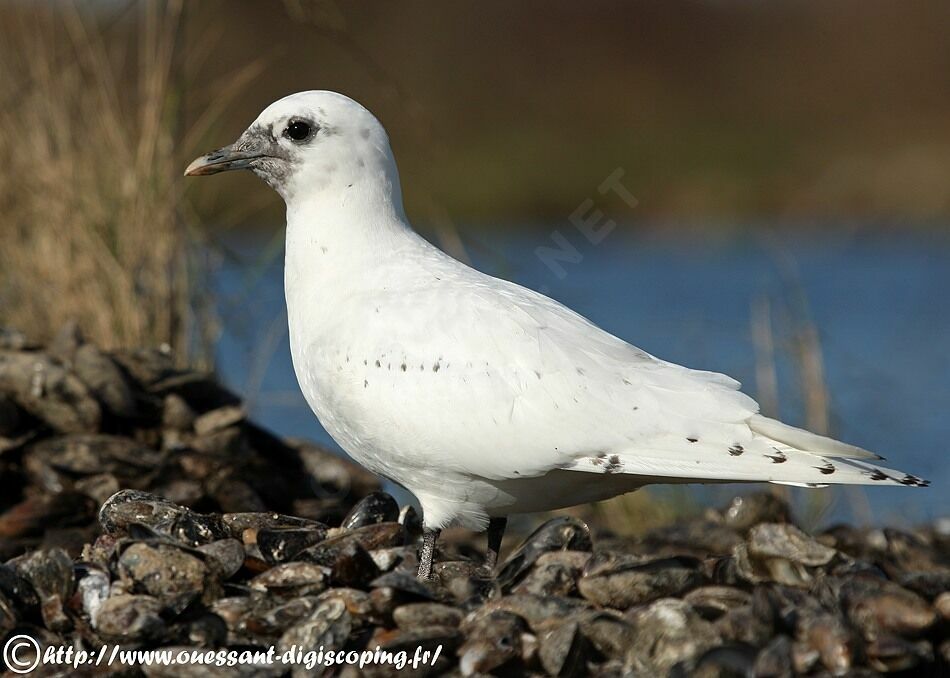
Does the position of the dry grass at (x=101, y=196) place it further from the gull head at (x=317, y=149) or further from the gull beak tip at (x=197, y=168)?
the gull head at (x=317, y=149)

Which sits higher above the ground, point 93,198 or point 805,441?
point 93,198

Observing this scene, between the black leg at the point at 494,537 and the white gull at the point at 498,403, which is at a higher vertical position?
the white gull at the point at 498,403

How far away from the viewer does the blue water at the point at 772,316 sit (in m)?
8.41

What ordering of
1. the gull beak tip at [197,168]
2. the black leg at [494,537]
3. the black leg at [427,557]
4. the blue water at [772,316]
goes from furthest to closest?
the blue water at [772,316] → the gull beak tip at [197,168] → the black leg at [494,537] → the black leg at [427,557]

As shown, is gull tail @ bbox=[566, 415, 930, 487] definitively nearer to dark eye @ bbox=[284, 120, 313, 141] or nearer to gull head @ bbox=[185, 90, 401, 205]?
gull head @ bbox=[185, 90, 401, 205]

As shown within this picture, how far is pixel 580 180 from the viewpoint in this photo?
86.9 ft

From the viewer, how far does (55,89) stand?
8172mm

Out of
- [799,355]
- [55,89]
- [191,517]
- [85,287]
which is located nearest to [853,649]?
[191,517]

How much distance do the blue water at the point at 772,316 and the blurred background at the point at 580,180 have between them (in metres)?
0.05

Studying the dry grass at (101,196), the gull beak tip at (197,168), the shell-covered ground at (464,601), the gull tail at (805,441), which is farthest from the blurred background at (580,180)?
the gull tail at (805,441)

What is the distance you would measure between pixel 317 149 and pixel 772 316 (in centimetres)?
669

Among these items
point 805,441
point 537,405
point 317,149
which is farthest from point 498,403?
point 317,149

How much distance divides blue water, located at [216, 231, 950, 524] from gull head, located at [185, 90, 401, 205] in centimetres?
217

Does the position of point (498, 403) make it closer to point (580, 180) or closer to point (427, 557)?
point (427, 557)
